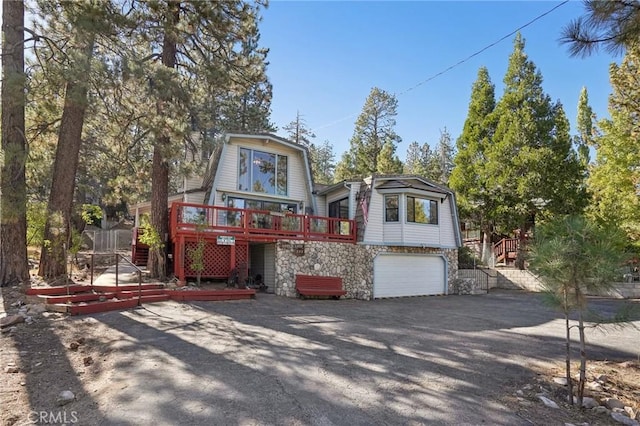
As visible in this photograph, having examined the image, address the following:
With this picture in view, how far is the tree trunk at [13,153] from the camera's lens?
807cm

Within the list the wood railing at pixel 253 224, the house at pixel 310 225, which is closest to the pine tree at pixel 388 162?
the house at pixel 310 225

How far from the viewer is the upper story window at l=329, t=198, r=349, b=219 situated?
16.2 metres

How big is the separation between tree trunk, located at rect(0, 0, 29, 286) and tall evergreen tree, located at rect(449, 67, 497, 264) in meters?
19.1

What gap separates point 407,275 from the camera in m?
15.8

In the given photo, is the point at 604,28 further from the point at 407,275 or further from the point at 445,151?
the point at 445,151

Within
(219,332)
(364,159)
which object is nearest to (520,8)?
(219,332)

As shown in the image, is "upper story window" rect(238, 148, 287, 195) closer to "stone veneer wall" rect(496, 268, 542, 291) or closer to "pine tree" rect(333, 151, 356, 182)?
"stone veneer wall" rect(496, 268, 542, 291)

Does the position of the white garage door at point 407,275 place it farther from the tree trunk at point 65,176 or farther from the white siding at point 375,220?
the tree trunk at point 65,176

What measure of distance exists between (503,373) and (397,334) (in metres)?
2.45

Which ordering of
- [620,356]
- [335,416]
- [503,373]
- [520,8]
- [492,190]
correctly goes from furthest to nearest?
[492,190], [520,8], [620,356], [503,373], [335,416]

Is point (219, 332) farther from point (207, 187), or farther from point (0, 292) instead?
point (207, 187)

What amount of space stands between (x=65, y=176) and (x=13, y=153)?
2005mm

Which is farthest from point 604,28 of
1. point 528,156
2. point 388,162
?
point 388,162

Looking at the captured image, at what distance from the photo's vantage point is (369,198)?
14945 mm
